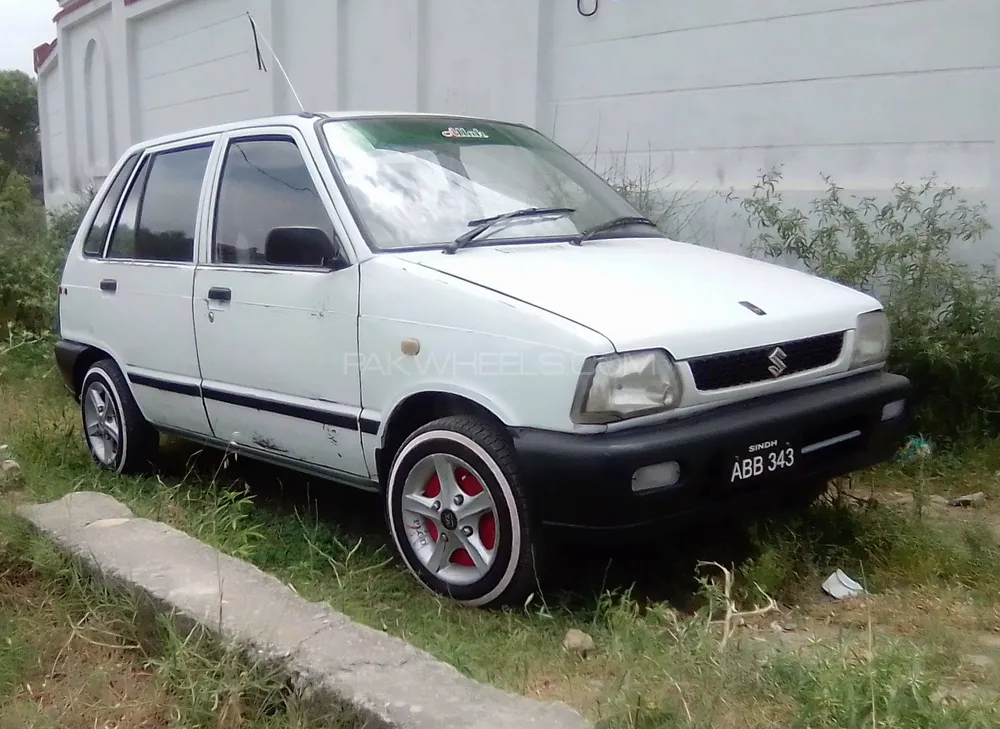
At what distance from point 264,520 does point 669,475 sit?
2.10 meters

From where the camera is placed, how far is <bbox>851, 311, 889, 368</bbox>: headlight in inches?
132

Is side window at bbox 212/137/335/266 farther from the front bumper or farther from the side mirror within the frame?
the front bumper

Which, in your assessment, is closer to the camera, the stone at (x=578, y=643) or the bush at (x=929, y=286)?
the stone at (x=578, y=643)

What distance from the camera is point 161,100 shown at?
12.9 m

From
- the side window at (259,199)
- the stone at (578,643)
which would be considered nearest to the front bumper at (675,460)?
the stone at (578,643)

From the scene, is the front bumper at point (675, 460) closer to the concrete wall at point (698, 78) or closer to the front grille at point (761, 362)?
the front grille at point (761, 362)

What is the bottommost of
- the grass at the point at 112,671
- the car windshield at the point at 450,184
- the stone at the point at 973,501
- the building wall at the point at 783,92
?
the grass at the point at 112,671

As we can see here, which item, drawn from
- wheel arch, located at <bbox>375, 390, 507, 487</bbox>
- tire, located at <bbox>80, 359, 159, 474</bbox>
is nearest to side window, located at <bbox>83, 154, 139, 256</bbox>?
tire, located at <bbox>80, 359, 159, 474</bbox>

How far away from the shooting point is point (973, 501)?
13.6 feet

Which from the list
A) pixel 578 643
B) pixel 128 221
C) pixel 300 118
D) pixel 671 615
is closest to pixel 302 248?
pixel 300 118

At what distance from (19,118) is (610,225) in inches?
1418

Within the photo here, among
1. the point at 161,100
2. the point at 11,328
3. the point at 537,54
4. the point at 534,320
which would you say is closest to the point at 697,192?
the point at 537,54

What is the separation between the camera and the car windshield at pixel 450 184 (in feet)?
11.5

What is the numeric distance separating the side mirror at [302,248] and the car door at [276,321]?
3cm
